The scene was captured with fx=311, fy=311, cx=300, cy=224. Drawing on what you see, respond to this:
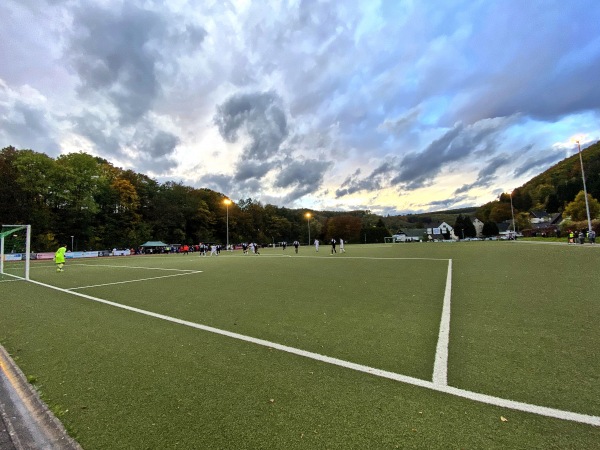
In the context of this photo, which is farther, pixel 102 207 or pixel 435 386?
pixel 102 207

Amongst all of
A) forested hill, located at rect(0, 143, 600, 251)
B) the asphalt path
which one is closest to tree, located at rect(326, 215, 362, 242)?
forested hill, located at rect(0, 143, 600, 251)

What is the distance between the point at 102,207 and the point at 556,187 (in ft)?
509

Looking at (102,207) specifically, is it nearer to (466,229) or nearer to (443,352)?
(443,352)

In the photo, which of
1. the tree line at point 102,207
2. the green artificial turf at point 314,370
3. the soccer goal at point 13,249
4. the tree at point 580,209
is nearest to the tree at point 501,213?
the tree at point 580,209

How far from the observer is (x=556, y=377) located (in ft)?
11.8

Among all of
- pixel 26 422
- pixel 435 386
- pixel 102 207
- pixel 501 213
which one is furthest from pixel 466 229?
pixel 26 422

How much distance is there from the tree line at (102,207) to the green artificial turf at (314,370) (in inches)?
1956

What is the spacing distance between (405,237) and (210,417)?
452 feet

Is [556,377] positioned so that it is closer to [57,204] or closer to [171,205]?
[57,204]

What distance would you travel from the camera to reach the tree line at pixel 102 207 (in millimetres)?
49656

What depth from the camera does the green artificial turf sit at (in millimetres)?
2691

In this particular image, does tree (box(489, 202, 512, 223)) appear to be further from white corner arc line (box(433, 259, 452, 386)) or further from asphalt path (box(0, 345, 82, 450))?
asphalt path (box(0, 345, 82, 450))

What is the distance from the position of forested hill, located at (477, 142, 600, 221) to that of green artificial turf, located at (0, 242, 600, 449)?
112 meters

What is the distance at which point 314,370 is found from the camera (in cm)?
399
